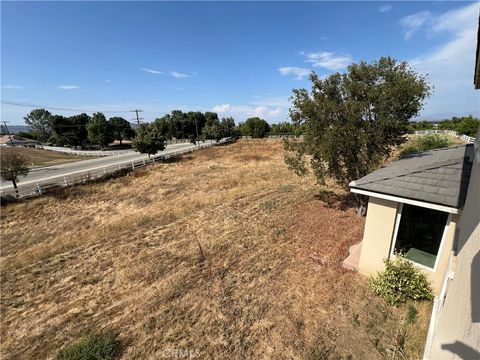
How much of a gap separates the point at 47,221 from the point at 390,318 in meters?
18.9

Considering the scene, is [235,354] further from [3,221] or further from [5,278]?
[3,221]

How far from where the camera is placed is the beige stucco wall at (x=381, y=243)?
6.25m

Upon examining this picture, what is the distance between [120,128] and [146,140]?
36542 millimetres

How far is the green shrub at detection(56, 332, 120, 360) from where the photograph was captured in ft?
18.6

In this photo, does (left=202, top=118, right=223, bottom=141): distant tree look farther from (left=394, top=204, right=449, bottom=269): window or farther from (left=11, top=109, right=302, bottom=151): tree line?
(left=394, top=204, right=449, bottom=269): window

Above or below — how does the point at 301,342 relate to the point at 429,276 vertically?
below

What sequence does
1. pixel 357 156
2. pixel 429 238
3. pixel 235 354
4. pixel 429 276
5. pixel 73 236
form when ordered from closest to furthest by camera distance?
pixel 235 354 < pixel 429 276 < pixel 429 238 < pixel 357 156 < pixel 73 236

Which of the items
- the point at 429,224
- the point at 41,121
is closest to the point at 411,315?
the point at 429,224

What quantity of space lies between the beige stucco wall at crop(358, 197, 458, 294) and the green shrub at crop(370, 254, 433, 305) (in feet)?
0.84

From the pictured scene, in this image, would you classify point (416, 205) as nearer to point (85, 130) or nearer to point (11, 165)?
point (11, 165)

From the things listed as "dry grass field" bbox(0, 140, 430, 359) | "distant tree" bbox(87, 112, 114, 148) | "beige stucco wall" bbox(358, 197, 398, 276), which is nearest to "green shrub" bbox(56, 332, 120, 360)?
"dry grass field" bbox(0, 140, 430, 359)

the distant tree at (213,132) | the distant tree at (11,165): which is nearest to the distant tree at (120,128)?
the distant tree at (213,132)

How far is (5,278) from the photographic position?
9391mm

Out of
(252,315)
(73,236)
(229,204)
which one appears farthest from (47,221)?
(252,315)
